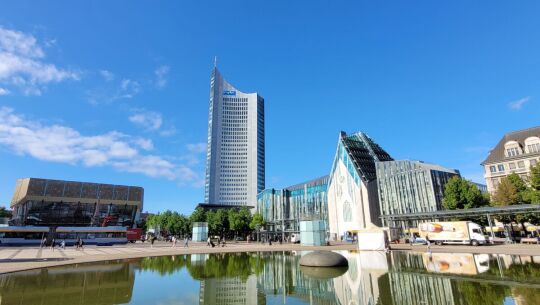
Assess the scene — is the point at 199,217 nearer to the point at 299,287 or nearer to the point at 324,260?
the point at 324,260

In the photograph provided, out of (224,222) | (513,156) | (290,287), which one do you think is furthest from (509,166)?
(224,222)

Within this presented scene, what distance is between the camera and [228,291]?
13.6 meters

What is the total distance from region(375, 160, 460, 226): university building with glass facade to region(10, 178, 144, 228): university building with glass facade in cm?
9852

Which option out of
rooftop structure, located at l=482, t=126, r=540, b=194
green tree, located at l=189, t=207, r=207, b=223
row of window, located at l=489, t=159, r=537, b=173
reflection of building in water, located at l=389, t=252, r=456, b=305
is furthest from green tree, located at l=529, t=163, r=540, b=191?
green tree, located at l=189, t=207, r=207, b=223

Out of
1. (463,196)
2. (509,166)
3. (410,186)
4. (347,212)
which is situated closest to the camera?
(463,196)

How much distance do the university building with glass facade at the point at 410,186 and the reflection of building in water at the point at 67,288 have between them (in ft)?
244

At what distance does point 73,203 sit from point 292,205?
305ft

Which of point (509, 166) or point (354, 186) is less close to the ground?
point (509, 166)

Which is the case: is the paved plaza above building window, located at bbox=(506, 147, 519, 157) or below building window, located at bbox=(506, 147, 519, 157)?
below

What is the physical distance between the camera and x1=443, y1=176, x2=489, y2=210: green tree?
51.4m

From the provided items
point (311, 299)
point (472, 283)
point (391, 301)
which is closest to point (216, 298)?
point (311, 299)

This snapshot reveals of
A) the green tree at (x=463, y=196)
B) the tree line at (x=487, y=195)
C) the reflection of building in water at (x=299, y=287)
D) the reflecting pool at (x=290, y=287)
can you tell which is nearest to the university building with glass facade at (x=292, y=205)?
the green tree at (x=463, y=196)

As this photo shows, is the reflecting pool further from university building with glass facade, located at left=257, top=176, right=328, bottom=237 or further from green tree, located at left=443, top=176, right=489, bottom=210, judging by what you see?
university building with glass facade, located at left=257, top=176, right=328, bottom=237

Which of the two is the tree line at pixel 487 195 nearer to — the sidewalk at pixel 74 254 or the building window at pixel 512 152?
the building window at pixel 512 152
